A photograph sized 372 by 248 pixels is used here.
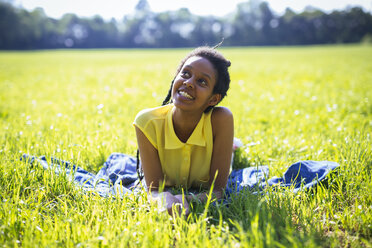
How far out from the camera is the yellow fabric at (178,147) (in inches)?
102

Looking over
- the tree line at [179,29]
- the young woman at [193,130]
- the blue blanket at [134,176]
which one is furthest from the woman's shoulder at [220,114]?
the tree line at [179,29]

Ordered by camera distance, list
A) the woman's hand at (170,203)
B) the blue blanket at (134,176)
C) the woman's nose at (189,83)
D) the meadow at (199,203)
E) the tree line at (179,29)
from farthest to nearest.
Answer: the tree line at (179,29), the blue blanket at (134,176), the woman's nose at (189,83), the woman's hand at (170,203), the meadow at (199,203)

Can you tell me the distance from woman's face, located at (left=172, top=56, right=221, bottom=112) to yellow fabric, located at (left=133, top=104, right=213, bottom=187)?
223mm

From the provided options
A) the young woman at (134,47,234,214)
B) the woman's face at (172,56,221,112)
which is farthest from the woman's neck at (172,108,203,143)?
the woman's face at (172,56,221,112)

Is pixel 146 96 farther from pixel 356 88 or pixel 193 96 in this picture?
pixel 356 88

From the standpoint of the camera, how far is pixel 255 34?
291 feet

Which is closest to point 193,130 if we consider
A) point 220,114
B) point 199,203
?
point 220,114

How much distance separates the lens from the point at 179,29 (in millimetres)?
95062

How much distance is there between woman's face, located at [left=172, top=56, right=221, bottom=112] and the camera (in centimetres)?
243

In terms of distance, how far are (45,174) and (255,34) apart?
304 feet

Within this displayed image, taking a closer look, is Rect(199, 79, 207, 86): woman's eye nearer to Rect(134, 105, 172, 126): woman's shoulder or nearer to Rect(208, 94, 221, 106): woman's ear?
Rect(208, 94, 221, 106): woman's ear

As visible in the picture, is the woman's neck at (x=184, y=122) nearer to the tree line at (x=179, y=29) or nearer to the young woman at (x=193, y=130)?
the young woman at (x=193, y=130)

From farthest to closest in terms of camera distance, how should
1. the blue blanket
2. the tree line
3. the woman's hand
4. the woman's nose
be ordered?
the tree line < the blue blanket < the woman's nose < the woman's hand

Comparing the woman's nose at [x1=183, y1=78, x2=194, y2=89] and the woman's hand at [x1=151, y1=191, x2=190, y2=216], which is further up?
the woman's nose at [x1=183, y1=78, x2=194, y2=89]
